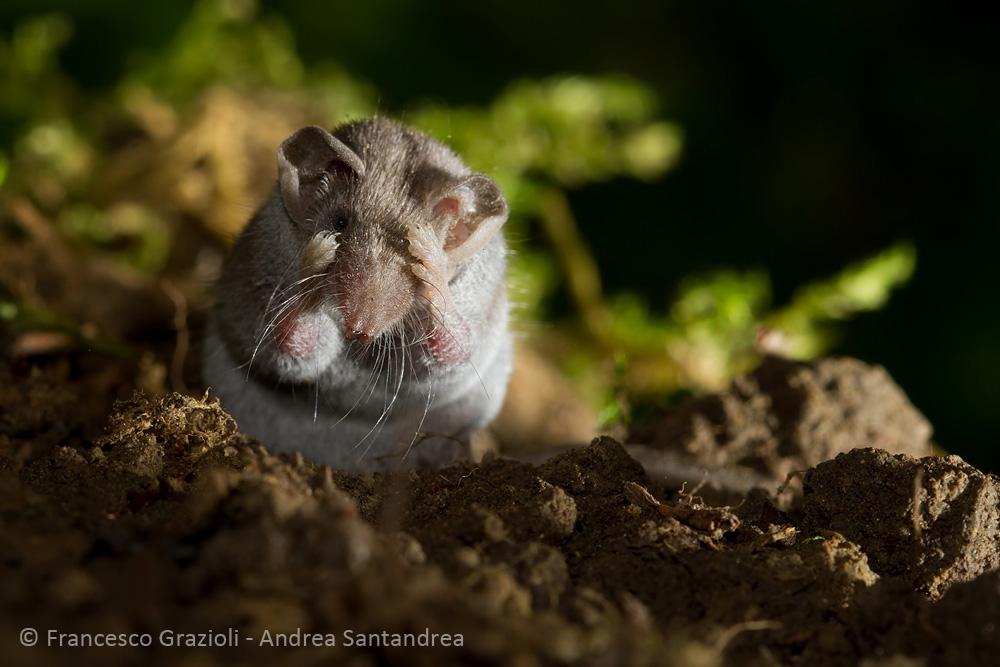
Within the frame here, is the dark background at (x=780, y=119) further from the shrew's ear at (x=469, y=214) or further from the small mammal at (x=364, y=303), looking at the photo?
the shrew's ear at (x=469, y=214)

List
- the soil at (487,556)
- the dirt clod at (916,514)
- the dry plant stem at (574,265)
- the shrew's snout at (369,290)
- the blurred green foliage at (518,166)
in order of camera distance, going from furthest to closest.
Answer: the dry plant stem at (574,265) → the blurred green foliage at (518,166) → the shrew's snout at (369,290) → the dirt clod at (916,514) → the soil at (487,556)

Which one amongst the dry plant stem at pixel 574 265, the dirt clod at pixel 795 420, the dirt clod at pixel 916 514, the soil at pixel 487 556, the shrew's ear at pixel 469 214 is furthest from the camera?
the dry plant stem at pixel 574 265

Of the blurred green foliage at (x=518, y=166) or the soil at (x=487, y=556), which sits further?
the blurred green foliage at (x=518, y=166)

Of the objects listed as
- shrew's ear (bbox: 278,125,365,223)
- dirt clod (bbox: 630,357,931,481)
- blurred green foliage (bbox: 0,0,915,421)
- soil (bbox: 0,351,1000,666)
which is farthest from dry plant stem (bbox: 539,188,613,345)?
shrew's ear (bbox: 278,125,365,223)

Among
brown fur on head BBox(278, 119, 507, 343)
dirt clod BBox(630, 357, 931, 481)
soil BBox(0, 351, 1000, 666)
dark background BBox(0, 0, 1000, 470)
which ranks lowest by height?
soil BBox(0, 351, 1000, 666)

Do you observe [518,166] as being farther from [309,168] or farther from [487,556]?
[487,556]

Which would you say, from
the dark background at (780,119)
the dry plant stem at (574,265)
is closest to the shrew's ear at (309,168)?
the dry plant stem at (574,265)

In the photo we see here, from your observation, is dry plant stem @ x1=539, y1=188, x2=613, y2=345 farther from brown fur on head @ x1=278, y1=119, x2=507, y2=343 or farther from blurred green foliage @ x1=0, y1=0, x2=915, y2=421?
brown fur on head @ x1=278, y1=119, x2=507, y2=343
